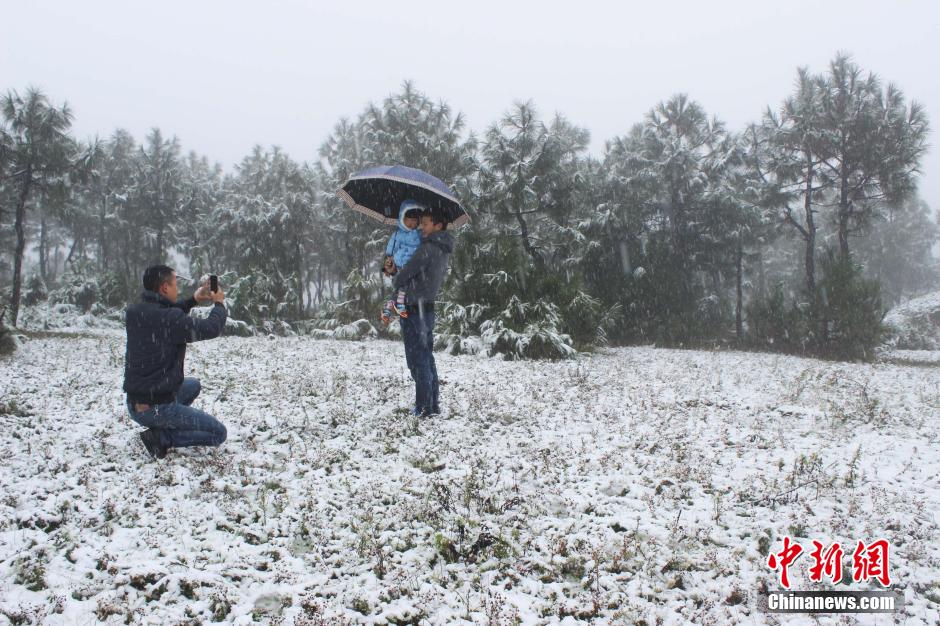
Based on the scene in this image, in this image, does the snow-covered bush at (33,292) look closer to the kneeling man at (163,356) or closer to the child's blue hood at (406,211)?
the kneeling man at (163,356)

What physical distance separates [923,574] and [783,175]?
26328 mm

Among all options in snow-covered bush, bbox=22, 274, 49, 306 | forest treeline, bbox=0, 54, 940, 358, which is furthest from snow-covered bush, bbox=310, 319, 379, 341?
snow-covered bush, bbox=22, 274, 49, 306

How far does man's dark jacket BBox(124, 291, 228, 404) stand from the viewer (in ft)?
15.4

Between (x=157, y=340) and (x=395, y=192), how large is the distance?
12.1ft

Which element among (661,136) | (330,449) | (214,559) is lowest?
(214,559)

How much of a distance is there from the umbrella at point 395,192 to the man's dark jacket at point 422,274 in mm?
577

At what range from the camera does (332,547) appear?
380 cm

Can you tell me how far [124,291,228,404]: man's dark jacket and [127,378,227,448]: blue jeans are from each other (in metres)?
0.11

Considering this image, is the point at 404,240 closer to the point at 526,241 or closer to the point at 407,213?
the point at 407,213

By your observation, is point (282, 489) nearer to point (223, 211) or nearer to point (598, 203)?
point (598, 203)

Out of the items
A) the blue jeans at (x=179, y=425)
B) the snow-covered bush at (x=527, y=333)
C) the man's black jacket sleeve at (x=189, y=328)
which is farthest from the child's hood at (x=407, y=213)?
the snow-covered bush at (x=527, y=333)

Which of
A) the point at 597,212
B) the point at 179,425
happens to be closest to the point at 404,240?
the point at 179,425

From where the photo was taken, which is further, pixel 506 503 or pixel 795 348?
pixel 795 348

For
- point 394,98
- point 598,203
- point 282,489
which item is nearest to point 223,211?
point 394,98
